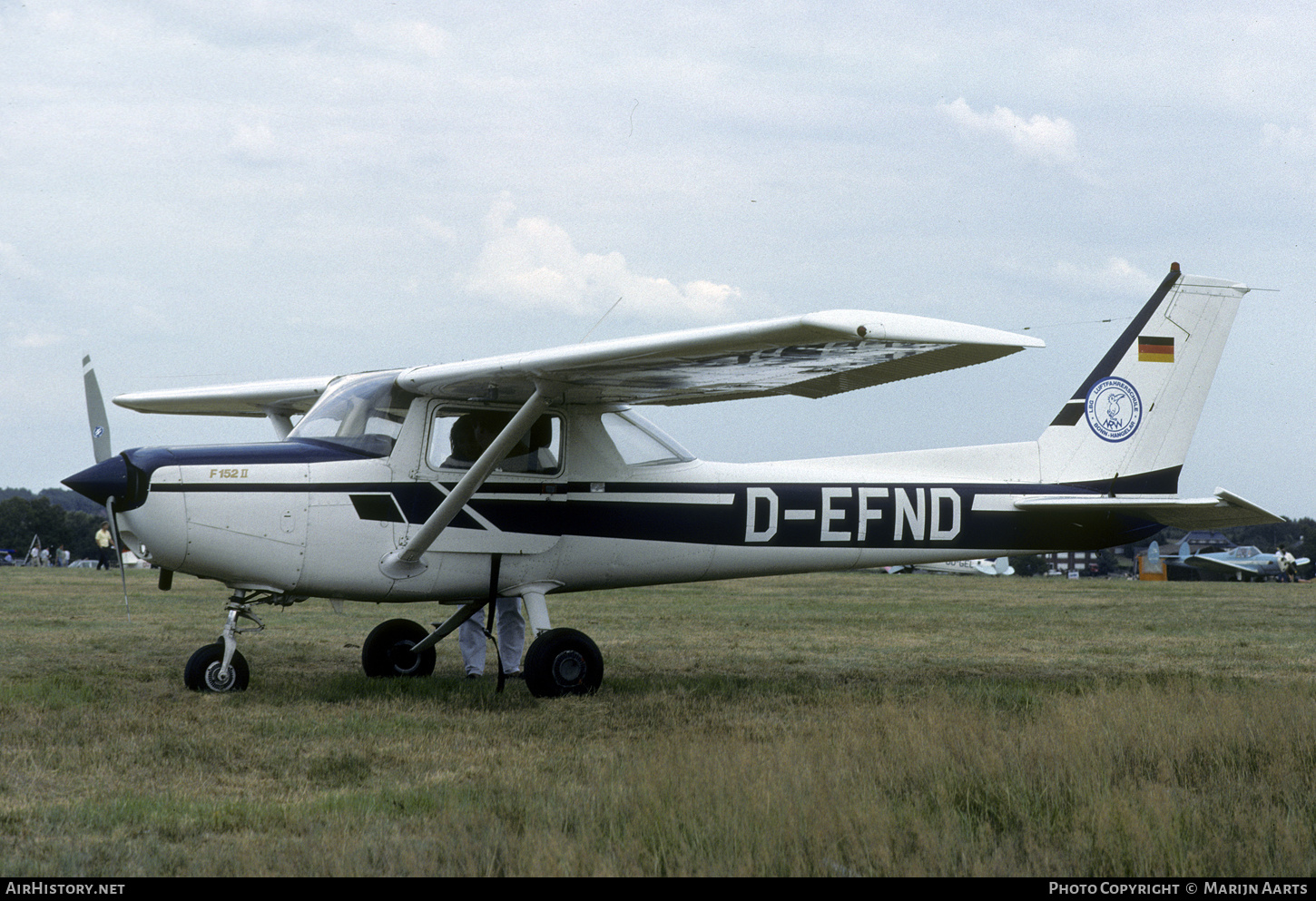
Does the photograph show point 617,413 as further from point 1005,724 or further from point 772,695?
point 1005,724

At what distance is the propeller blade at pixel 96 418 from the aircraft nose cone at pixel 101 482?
75.8 inches

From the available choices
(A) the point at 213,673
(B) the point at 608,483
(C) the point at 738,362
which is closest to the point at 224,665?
(A) the point at 213,673

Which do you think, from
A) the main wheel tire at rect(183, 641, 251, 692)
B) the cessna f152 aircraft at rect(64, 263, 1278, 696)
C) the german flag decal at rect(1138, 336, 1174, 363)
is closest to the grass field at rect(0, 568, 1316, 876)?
the main wheel tire at rect(183, 641, 251, 692)

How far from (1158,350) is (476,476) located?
22.4ft

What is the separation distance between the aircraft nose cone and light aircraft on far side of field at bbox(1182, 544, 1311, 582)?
4643cm

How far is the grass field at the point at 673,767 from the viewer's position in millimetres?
4031

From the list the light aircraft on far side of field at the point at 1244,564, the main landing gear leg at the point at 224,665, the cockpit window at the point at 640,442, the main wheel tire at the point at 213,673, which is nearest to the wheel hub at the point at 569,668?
the cockpit window at the point at 640,442

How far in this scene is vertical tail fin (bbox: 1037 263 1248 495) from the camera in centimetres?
1095

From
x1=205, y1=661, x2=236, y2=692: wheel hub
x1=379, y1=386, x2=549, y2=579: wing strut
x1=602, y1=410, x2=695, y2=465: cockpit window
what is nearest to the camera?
x1=379, y1=386, x2=549, y2=579: wing strut

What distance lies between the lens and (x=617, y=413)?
9.62 meters

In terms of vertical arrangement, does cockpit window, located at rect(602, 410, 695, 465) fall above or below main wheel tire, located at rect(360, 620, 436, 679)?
above

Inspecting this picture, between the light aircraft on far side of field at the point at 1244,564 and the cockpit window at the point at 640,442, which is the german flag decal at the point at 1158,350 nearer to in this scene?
the cockpit window at the point at 640,442

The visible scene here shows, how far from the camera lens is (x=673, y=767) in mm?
5246

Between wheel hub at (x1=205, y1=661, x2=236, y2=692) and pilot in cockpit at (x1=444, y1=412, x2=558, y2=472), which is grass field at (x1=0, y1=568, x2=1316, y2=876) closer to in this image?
wheel hub at (x1=205, y1=661, x2=236, y2=692)
